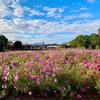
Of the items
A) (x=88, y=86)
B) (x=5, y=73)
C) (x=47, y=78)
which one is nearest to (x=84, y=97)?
(x=88, y=86)

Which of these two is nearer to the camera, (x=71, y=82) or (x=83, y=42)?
(x=71, y=82)

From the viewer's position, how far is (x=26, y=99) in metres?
3.36

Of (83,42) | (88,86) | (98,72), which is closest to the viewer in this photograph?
(88,86)

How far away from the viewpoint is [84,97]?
351cm

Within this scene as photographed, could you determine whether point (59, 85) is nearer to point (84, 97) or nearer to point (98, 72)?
point (84, 97)

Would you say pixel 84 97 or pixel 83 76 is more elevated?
pixel 83 76

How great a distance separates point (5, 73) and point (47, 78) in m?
0.91

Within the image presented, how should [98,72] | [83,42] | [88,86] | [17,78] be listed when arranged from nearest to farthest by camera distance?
[17,78] < [88,86] < [98,72] < [83,42]

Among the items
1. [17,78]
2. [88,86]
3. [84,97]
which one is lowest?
[84,97]

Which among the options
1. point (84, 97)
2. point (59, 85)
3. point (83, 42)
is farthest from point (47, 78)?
point (83, 42)

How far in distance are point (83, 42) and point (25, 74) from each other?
55.1m

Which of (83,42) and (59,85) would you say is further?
(83,42)

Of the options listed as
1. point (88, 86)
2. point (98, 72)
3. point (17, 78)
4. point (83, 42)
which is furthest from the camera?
point (83, 42)

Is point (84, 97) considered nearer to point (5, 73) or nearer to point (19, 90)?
point (19, 90)
